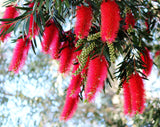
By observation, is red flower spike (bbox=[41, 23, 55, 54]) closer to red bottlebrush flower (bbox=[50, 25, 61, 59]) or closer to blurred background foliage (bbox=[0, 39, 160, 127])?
red bottlebrush flower (bbox=[50, 25, 61, 59])

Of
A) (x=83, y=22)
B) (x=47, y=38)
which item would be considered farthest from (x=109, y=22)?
(x=47, y=38)

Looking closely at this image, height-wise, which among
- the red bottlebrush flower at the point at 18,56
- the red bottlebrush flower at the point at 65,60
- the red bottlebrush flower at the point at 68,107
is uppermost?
the red bottlebrush flower at the point at 18,56

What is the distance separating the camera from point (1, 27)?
909mm

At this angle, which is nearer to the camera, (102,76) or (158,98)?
(102,76)

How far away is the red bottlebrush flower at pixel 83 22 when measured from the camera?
841mm

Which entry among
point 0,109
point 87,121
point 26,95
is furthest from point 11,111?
point 87,121

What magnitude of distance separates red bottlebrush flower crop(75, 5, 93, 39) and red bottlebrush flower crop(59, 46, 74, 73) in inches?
7.3

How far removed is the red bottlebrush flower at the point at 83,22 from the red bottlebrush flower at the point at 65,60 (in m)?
0.19

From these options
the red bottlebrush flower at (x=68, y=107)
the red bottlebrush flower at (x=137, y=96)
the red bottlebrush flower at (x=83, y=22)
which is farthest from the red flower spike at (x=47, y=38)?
the red bottlebrush flower at (x=137, y=96)

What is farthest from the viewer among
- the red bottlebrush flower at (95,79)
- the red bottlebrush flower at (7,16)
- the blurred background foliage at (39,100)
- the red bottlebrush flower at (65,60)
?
the blurred background foliage at (39,100)

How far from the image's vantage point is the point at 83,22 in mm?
850

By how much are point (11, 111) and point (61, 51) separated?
2.32 metres

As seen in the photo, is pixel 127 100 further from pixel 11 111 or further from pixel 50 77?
pixel 50 77

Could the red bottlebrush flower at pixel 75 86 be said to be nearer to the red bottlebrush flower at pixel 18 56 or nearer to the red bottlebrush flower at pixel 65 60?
the red bottlebrush flower at pixel 65 60
